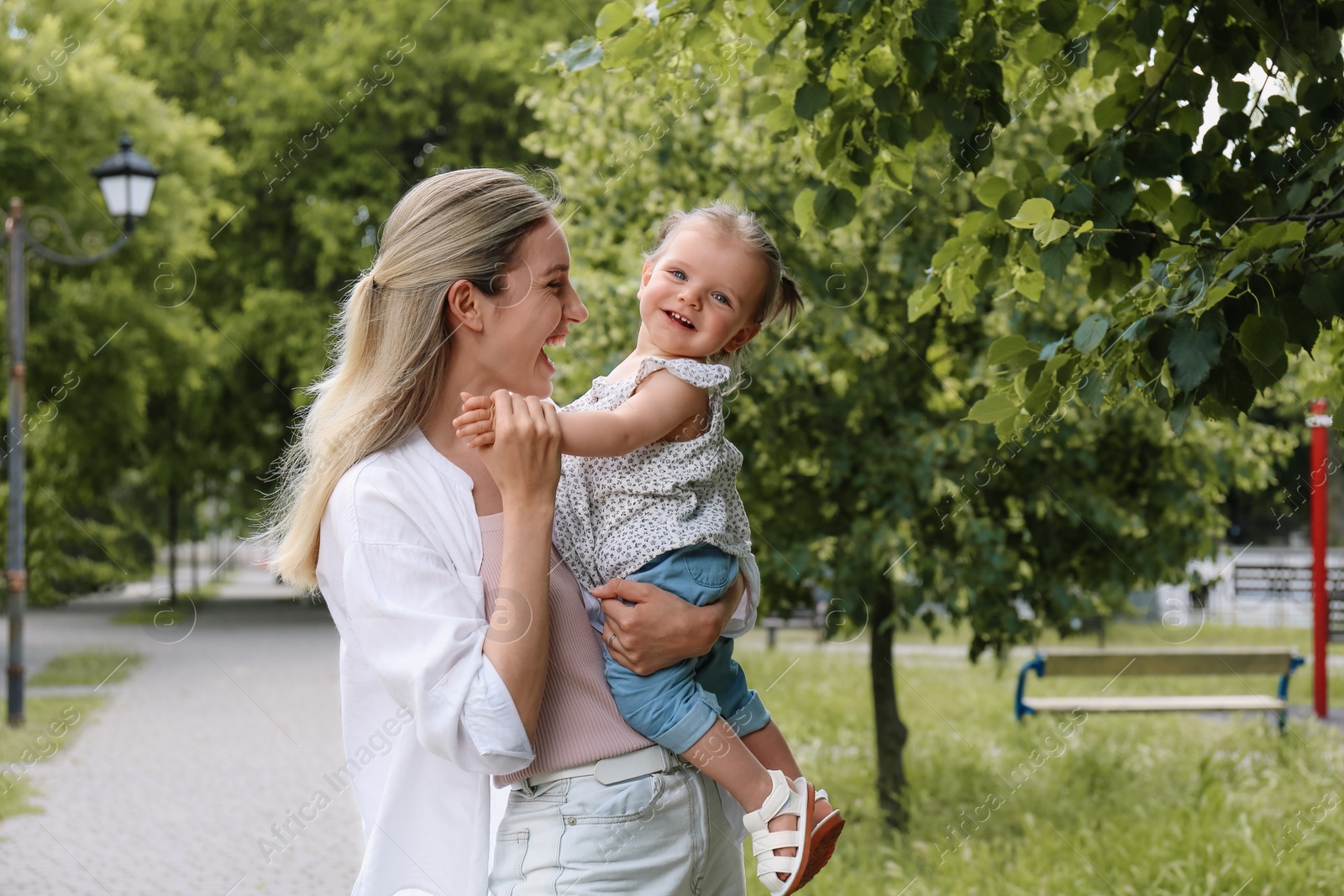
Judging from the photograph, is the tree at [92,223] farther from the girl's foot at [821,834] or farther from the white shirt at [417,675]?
the girl's foot at [821,834]

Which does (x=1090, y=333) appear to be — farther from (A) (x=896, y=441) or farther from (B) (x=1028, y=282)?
(A) (x=896, y=441)

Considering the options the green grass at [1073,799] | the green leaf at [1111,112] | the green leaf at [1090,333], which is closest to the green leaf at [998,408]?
the green leaf at [1090,333]

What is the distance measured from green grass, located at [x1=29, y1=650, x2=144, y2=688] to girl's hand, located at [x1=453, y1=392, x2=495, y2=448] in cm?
1297

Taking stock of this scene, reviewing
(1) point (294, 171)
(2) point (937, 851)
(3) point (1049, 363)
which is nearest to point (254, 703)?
(2) point (937, 851)

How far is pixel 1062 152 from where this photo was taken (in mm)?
3451

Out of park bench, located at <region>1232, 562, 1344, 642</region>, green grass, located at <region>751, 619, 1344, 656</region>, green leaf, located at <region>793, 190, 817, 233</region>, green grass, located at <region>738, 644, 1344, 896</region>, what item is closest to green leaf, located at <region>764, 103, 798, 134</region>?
green leaf, located at <region>793, 190, 817, 233</region>

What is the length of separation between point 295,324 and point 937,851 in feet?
52.1

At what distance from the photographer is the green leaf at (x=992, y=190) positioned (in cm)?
319

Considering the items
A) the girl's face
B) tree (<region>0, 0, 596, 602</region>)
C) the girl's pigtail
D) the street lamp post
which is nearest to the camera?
the girl's face

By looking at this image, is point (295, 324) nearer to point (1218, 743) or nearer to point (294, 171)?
point (294, 171)

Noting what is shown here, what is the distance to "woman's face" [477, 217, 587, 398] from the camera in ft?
6.65

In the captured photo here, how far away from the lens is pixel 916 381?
689 cm

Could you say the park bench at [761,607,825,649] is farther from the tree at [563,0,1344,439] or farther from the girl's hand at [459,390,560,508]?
the girl's hand at [459,390,560,508]

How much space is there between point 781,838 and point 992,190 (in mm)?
1824
